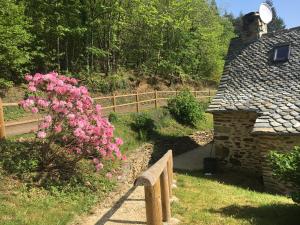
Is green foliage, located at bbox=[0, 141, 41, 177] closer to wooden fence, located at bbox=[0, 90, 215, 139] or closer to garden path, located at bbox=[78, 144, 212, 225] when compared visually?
wooden fence, located at bbox=[0, 90, 215, 139]

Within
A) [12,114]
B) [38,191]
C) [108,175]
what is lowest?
[108,175]

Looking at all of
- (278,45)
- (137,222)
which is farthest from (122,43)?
(137,222)

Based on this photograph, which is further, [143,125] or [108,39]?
[108,39]

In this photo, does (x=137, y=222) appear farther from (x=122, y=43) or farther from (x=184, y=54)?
(x=184, y=54)

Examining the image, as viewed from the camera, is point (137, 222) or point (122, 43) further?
point (122, 43)

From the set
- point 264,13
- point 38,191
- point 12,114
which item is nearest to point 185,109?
point 264,13

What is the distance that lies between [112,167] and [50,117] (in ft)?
9.90

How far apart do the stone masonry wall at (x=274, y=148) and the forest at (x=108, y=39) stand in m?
12.2

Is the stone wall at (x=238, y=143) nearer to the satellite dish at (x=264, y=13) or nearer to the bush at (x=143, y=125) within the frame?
the bush at (x=143, y=125)

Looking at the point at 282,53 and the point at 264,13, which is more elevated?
the point at 264,13

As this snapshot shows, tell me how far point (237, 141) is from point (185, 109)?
566 cm

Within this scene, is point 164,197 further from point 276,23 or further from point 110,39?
point 276,23

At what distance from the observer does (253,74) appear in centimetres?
1519

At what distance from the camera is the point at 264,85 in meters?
14.3
